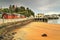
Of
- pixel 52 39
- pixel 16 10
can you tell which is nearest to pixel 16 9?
pixel 16 10

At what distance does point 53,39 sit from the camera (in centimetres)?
2088

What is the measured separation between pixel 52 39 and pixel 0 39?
24.6 feet

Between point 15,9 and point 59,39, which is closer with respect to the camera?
point 59,39

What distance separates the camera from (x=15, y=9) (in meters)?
151

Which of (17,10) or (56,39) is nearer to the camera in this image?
(56,39)

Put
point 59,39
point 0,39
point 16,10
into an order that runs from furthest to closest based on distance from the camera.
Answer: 1. point 16,10
2. point 59,39
3. point 0,39

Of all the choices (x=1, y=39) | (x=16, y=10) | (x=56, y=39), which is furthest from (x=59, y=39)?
(x=16, y=10)

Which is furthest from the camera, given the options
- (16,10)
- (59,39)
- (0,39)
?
(16,10)

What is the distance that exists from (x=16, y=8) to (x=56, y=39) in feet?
431

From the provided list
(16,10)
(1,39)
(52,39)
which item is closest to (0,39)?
(1,39)

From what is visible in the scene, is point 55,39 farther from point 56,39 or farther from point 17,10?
point 17,10

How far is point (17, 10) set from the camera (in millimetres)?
149625

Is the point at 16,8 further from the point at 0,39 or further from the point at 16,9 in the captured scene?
the point at 0,39

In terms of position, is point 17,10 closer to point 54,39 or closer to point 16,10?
point 16,10
